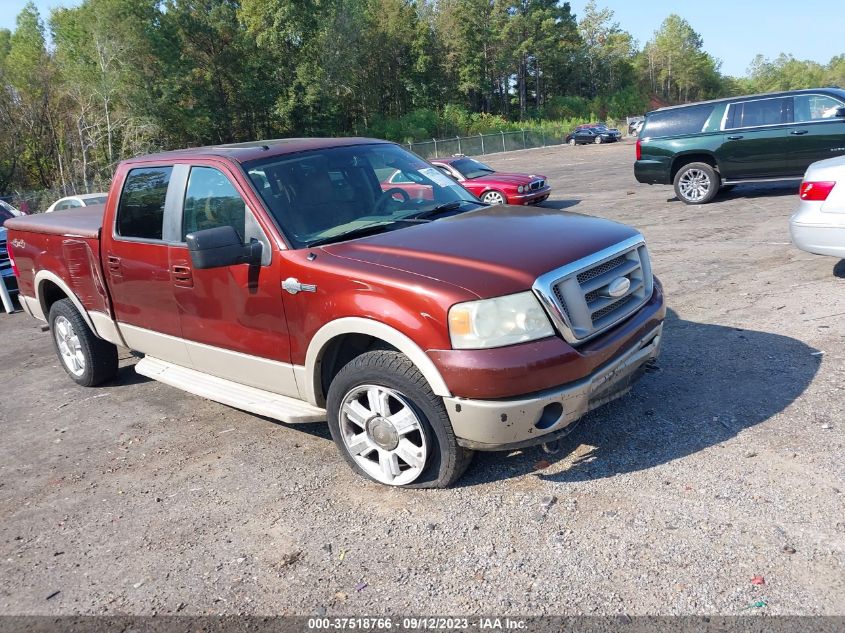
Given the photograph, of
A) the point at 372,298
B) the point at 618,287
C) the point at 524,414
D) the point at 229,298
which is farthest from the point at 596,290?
the point at 229,298

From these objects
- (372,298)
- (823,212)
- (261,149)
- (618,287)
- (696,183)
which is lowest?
(696,183)

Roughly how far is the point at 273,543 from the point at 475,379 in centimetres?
136

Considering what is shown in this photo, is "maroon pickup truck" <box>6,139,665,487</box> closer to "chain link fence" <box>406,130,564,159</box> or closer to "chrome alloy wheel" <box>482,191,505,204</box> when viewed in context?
"chrome alloy wheel" <box>482,191,505,204</box>

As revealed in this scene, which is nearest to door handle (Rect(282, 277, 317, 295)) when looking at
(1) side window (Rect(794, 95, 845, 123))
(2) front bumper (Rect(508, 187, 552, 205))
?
(1) side window (Rect(794, 95, 845, 123))

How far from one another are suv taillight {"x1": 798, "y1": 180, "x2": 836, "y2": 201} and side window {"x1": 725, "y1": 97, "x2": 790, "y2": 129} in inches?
260

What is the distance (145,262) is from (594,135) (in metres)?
50.8

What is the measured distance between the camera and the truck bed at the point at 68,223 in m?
5.60

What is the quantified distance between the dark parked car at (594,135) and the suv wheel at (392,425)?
167ft

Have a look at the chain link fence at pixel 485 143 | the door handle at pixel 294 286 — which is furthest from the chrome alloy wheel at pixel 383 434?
the chain link fence at pixel 485 143

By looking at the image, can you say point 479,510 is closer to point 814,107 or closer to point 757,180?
point 757,180

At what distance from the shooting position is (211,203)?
4551 millimetres

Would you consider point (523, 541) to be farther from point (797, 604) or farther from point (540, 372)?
point (797, 604)

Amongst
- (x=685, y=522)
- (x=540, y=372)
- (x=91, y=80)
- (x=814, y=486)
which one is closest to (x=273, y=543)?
(x=540, y=372)

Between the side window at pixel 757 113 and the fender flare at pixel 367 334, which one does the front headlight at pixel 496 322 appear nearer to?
the fender flare at pixel 367 334
